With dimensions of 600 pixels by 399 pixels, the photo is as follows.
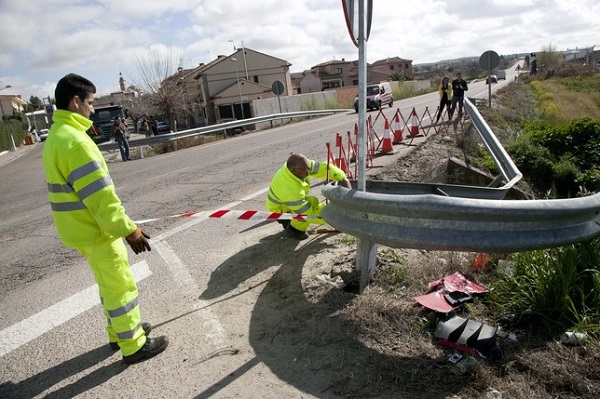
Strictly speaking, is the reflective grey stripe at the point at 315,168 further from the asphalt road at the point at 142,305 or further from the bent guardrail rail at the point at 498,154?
the bent guardrail rail at the point at 498,154

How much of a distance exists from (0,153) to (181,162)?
2401 centimetres

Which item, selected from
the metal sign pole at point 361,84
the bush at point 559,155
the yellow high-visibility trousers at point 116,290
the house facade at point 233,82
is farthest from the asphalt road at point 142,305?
the house facade at point 233,82

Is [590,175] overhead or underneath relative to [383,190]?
underneath

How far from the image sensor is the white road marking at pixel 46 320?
11.8 feet

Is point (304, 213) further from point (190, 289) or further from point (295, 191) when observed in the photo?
point (190, 289)

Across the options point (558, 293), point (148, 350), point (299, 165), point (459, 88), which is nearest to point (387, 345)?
point (558, 293)

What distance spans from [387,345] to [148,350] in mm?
1691

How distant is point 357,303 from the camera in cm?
329

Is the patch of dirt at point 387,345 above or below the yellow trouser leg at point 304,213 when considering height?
below

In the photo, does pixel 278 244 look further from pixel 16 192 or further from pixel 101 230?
pixel 16 192

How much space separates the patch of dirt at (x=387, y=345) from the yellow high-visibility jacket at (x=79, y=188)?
52.7 inches

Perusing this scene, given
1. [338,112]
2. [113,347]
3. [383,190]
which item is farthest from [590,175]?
[338,112]

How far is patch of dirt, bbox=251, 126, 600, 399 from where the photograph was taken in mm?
2424

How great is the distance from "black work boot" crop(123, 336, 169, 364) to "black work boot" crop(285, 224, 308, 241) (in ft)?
7.51
